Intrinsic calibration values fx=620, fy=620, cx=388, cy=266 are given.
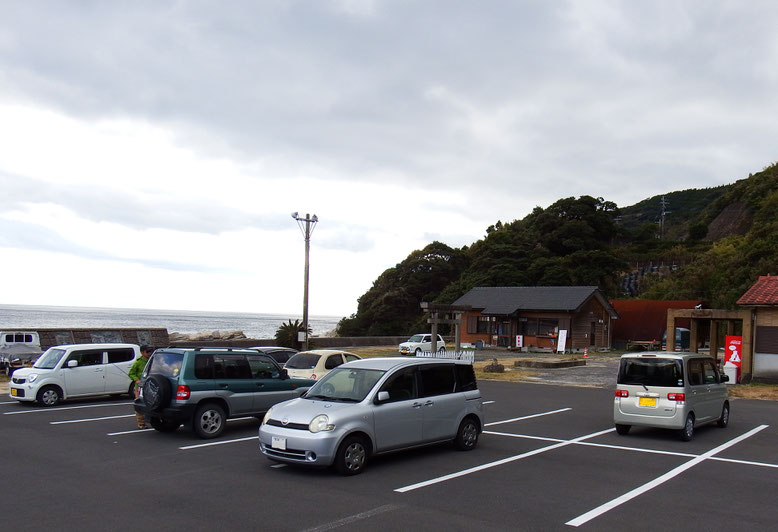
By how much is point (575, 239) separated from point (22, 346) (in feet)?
193

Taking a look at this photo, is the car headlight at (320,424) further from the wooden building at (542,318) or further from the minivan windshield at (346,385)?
the wooden building at (542,318)

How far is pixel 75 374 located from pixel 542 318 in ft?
122

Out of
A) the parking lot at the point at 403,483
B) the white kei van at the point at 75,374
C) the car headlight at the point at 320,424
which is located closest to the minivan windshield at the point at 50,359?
the white kei van at the point at 75,374

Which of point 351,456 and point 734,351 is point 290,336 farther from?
point 351,456

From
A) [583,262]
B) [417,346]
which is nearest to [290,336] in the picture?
[417,346]

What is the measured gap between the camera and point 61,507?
7.07 metres

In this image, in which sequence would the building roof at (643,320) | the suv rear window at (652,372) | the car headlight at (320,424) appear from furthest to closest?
the building roof at (643,320), the suv rear window at (652,372), the car headlight at (320,424)

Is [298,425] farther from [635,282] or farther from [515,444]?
[635,282]

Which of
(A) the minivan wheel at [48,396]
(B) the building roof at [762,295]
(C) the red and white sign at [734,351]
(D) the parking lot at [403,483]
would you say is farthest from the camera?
(C) the red and white sign at [734,351]

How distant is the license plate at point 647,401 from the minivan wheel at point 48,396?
14.1 m

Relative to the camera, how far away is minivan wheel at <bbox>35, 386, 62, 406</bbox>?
1577cm

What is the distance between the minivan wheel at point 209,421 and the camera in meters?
11.4

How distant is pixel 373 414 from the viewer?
902 cm

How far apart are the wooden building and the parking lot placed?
1322 inches
